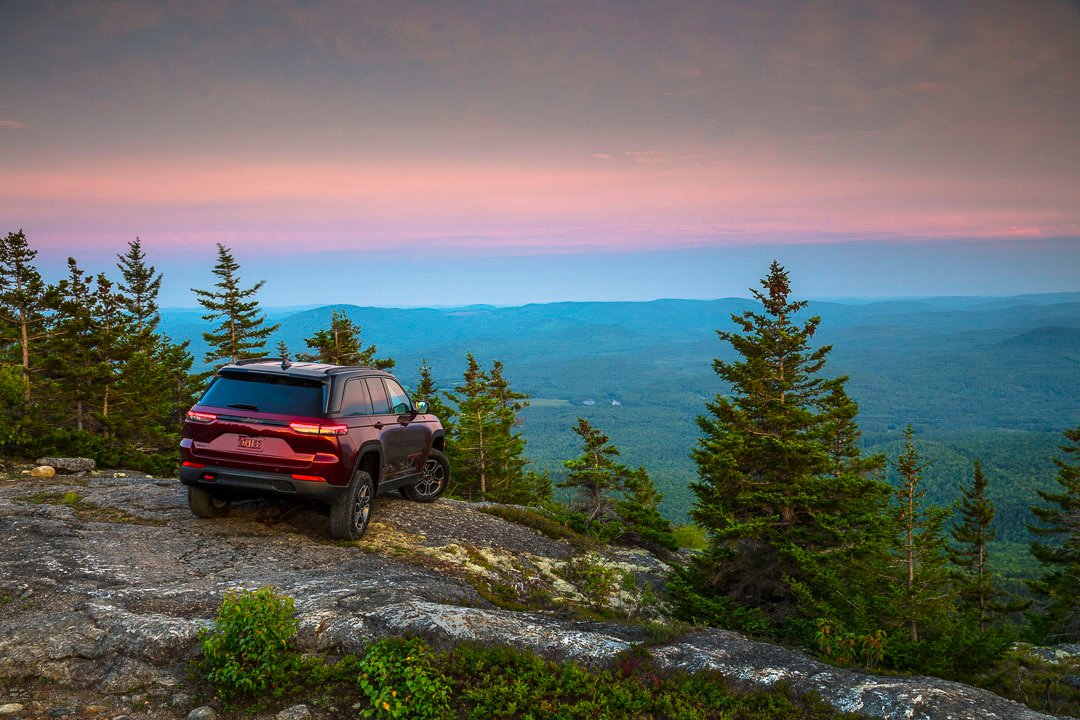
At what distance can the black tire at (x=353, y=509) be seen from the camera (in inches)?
347

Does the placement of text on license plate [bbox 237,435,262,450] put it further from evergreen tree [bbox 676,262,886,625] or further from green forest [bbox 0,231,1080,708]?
evergreen tree [bbox 676,262,886,625]

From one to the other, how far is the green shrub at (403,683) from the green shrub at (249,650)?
2.35 feet

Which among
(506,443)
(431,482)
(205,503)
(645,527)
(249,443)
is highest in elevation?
(249,443)

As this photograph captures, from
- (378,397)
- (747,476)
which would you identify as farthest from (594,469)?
(378,397)

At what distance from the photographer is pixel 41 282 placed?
2631cm

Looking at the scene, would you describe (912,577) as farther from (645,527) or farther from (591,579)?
(645,527)

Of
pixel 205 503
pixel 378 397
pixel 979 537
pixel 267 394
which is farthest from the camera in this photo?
pixel 979 537

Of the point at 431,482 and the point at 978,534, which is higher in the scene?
the point at 431,482

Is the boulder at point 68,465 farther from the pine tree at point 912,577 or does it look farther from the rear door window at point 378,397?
the pine tree at point 912,577

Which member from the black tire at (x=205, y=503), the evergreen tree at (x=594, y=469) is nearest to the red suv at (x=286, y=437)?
the black tire at (x=205, y=503)

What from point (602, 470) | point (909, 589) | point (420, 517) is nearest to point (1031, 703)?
point (909, 589)

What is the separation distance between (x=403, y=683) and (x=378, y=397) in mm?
5367

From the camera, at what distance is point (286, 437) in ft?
26.4

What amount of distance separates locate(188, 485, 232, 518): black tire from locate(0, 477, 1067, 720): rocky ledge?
0.16 meters
